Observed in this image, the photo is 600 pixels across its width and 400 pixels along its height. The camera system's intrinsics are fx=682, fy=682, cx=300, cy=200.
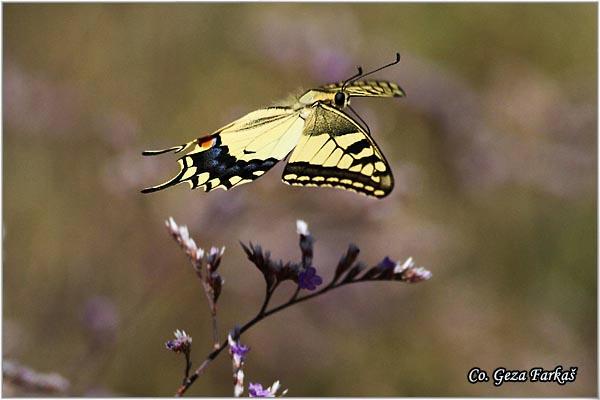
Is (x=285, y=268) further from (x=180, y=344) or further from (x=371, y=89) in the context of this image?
(x=371, y=89)

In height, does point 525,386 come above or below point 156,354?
below

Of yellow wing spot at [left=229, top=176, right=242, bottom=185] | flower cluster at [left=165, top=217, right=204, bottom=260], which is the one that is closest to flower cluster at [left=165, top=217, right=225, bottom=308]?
flower cluster at [left=165, top=217, right=204, bottom=260]

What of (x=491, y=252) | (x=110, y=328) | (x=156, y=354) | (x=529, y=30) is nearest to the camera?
(x=110, y=328)

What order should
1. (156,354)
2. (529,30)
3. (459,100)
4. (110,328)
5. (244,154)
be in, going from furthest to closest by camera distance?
(529,30), (459,100), (156,354), (110,328), (244,154)

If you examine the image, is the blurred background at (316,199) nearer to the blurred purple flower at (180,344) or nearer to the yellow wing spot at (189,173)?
the yellow wing spot at (189,173)

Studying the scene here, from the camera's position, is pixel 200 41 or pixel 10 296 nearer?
pixel 10 296

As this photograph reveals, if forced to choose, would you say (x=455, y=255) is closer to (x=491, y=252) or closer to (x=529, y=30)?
(x=491, y=252)

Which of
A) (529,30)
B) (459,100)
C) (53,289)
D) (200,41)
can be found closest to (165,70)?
(200,41)

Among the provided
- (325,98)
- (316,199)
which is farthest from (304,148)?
(316,199)
